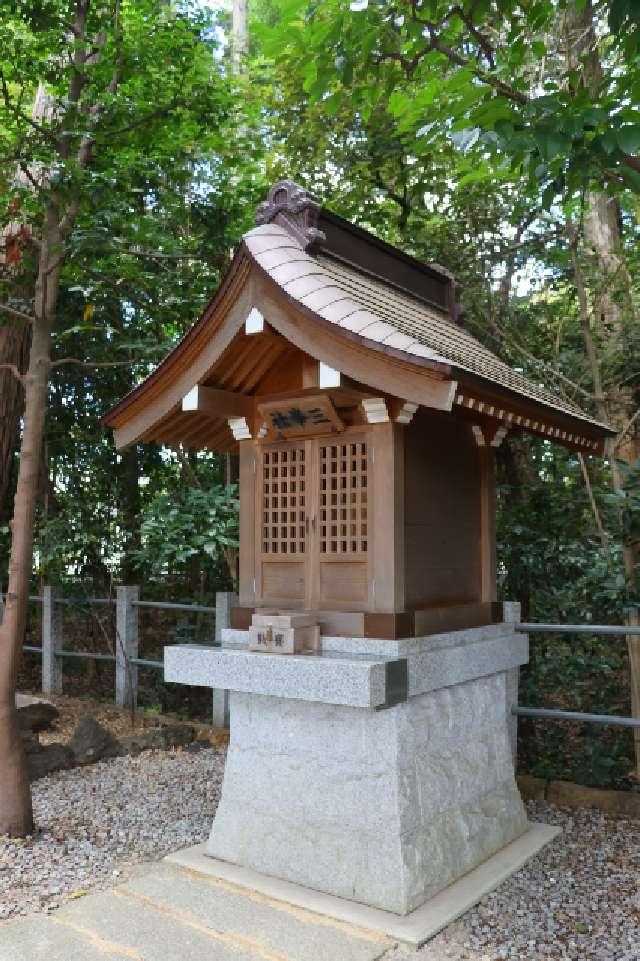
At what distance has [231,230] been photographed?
6.60 meters

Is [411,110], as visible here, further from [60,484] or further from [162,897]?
[60,484]

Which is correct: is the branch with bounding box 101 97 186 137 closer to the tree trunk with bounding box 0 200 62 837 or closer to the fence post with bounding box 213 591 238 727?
the tree trunk with bounding box 0 200 62 837

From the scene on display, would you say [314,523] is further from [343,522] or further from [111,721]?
[111,721]

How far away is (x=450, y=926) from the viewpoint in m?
3.47

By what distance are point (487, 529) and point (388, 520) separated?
3.73 feet

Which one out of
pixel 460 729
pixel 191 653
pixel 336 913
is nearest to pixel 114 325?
pixel 191 653

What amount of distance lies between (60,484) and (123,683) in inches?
122

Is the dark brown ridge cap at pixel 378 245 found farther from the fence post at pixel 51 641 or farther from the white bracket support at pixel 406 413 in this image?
the fence post at pixel 51 641

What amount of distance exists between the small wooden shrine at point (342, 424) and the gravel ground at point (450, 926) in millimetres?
1397

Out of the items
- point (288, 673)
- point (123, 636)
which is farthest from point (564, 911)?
point (123, 636)

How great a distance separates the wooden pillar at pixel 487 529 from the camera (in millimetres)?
4660

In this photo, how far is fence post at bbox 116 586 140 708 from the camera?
7.54 m

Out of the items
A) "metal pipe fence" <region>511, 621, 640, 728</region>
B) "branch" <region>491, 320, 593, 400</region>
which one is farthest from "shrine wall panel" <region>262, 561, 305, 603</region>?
"branch" <region>491, 320, 593, 400</region>

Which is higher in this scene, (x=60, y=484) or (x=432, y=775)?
(x=60, y=484)
